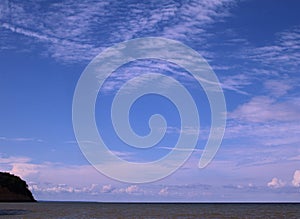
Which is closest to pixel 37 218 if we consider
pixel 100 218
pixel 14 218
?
pixel 14 218

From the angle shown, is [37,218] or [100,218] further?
[100,218]

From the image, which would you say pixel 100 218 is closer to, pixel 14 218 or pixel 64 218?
pixel 64 218

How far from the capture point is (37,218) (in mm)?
103562

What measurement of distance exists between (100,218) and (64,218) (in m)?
9.54

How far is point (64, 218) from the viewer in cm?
10575

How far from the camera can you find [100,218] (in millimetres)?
110438

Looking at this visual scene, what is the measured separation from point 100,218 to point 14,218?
69.6ft

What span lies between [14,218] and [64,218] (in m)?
11.7

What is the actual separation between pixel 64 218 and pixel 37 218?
6.41 meters

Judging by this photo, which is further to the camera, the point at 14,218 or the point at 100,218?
the point at 100,218

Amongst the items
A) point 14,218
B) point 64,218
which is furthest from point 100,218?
point 14,218

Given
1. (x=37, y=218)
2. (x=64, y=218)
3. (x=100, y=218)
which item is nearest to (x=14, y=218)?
(x=37, y=218)

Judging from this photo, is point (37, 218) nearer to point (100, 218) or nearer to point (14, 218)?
point (14, 218)

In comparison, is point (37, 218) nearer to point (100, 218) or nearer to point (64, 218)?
point (64, 218)
